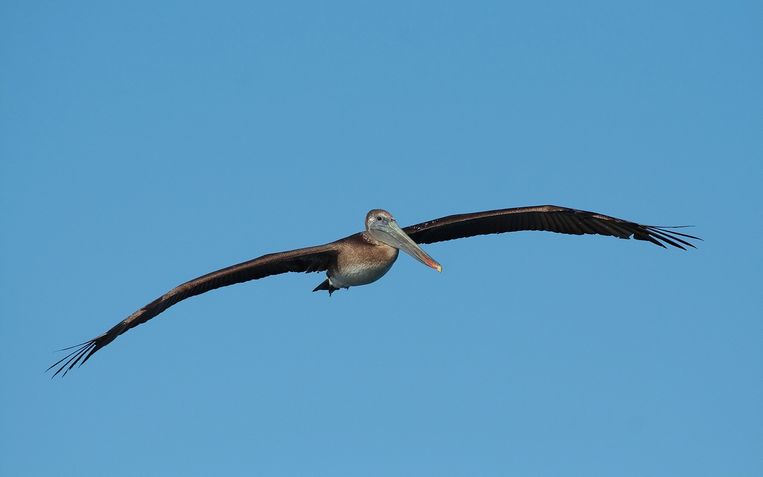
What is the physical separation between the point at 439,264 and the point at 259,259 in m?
2.63

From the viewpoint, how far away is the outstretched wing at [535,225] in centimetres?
1673

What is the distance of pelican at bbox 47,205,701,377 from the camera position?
16.0 meters

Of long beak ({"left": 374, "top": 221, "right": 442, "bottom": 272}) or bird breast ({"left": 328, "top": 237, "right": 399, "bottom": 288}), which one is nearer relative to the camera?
long beak ({"left": 374, "top": 221, "right": 442, "bottom": 272})

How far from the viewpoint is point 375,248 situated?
16.4m

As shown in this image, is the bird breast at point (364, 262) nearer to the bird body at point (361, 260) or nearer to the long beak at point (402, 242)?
the bird body at point (361, 260)

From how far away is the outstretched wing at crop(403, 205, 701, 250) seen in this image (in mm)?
16734

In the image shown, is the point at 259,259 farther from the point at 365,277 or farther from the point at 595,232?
the point at 595,232

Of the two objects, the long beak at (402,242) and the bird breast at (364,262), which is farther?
the bird breast at (364,262)

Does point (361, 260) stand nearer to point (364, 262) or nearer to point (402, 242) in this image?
point (364, 262)

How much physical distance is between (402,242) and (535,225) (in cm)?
231

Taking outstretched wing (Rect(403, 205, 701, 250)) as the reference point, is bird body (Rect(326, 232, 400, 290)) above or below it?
below

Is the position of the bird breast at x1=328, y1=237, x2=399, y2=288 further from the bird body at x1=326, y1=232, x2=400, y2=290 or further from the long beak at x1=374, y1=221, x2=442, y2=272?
the long beak at x1=374, y1=221, x2=442, y2=272

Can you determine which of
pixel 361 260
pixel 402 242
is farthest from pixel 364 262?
pixel 402 242

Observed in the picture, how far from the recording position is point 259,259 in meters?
16.4
